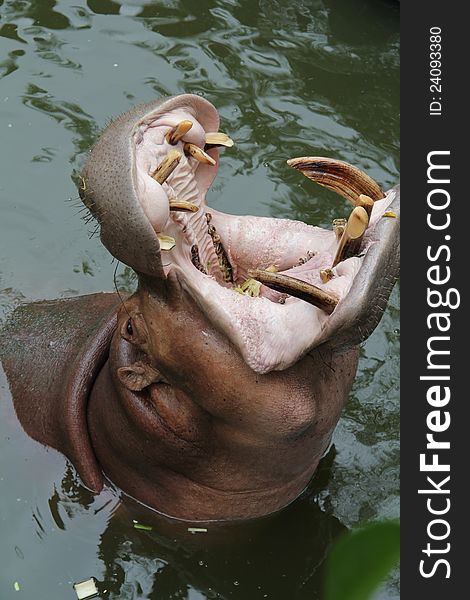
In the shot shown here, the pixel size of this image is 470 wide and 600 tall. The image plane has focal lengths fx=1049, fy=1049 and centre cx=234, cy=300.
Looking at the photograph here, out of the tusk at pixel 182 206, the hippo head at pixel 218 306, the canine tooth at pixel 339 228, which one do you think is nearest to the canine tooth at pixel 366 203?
the hippo head at pixel 218 306

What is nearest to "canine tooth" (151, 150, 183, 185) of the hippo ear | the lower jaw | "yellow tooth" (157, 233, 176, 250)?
"yellow tooth" (157, 233, 176, 250)

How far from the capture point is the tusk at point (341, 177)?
110 inches

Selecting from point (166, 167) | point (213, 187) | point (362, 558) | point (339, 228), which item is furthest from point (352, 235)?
point (213, 187)

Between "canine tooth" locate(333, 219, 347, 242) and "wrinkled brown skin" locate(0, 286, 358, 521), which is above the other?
"canine tooth" locate(333, 219, 347, 242)

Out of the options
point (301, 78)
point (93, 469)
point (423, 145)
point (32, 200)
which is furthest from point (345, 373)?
point (301, 78)

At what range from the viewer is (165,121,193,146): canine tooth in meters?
2.69

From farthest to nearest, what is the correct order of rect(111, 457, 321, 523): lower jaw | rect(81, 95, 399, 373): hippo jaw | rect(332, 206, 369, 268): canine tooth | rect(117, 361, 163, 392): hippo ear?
1. rect(111, 457, 321, 523): lower jaw
2. rect(117, 361, 163, 392): hippo ear
3. rect(332, 206, 369, 268): canine tooth
4. rect(81, 95, 399, 373): hippo jaw

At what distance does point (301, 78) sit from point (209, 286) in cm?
348

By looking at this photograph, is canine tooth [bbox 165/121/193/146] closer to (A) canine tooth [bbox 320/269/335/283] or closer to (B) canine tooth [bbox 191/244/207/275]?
(B) canine tooth [bbox 191/244/207/275]

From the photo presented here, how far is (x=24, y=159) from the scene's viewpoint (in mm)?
5254

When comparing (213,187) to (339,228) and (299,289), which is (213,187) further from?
(299,289)

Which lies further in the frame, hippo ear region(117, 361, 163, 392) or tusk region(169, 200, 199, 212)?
hippo ear region(117, 361, 163, 392)

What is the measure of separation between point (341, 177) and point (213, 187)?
2433mm

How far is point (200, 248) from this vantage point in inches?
115
